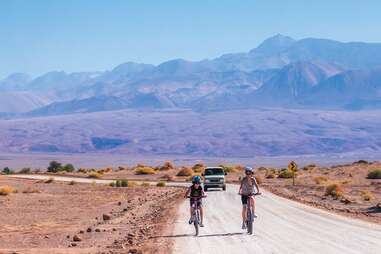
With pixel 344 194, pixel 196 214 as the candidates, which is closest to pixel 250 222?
pixel 196 214

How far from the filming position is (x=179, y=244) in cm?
2278

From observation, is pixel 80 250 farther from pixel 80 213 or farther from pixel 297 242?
pixel 80 213

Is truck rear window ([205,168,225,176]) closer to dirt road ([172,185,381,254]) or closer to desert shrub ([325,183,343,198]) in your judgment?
desert shrub ([325,183,343,198])

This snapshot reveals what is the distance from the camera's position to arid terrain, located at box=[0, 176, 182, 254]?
2373 cm

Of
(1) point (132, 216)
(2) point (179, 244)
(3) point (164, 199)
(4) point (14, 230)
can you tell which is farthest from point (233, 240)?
(3) point (164, 199)

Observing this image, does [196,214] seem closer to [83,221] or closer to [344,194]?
→ [83,221]

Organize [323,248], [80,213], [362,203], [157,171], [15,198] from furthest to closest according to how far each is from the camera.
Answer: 1. [157,171]
2. [15,198]
3. [362,203]
4. [80,213]
5. [323,248]

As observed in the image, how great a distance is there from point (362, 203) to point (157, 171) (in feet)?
196

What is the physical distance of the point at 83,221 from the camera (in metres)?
34.9

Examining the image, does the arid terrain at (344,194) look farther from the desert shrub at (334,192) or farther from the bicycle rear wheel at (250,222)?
the bicycle rear wheel at (250,222)

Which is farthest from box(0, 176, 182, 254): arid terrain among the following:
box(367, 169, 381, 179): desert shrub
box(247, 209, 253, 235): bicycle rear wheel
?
box(367, 169, 381, 179): desert shrub

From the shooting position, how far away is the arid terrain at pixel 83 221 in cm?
2373

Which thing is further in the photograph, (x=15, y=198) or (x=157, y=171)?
(x=157, y=171)

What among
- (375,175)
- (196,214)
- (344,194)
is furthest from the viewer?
(375,175)
